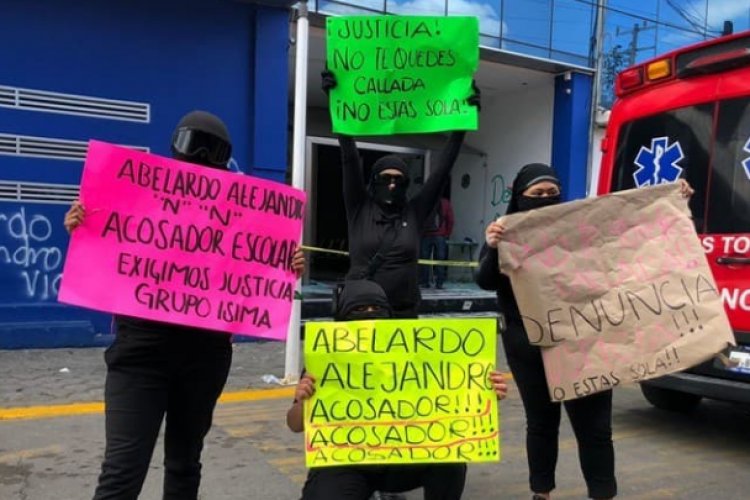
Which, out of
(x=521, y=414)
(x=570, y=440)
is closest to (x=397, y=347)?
(x=570, y=440)

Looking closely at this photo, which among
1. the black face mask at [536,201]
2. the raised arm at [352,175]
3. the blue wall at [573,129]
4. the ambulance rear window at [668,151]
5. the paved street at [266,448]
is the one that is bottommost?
the paved street at [266,448]

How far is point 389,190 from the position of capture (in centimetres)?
362

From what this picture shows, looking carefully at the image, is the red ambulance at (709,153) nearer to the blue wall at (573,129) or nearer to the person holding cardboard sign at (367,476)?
the person holding cardboard sign at (367,476)

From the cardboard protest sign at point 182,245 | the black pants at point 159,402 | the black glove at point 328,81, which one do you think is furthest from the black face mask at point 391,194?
the black pants at point 159,402

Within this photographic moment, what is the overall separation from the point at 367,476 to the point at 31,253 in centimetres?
589

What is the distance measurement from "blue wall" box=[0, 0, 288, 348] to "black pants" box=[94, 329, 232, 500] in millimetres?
5324

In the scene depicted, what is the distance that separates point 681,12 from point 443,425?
13502mm

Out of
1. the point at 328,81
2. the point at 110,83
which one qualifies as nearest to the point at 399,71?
the point at 328,81

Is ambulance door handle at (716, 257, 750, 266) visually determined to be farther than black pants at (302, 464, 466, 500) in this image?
Yes

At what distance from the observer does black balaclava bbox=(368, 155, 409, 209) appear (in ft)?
11.9

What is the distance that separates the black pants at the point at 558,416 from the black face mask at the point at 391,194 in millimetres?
871

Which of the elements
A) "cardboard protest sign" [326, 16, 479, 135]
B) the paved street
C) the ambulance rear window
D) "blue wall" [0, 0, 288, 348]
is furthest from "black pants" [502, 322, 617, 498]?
"blue wall" [0, 0, 288, 348]

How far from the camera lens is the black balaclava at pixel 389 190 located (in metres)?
3.62

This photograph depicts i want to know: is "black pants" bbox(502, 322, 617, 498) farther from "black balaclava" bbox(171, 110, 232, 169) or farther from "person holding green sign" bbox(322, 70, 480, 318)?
"black balaclava" bbox(171, 110, 232, 169)
